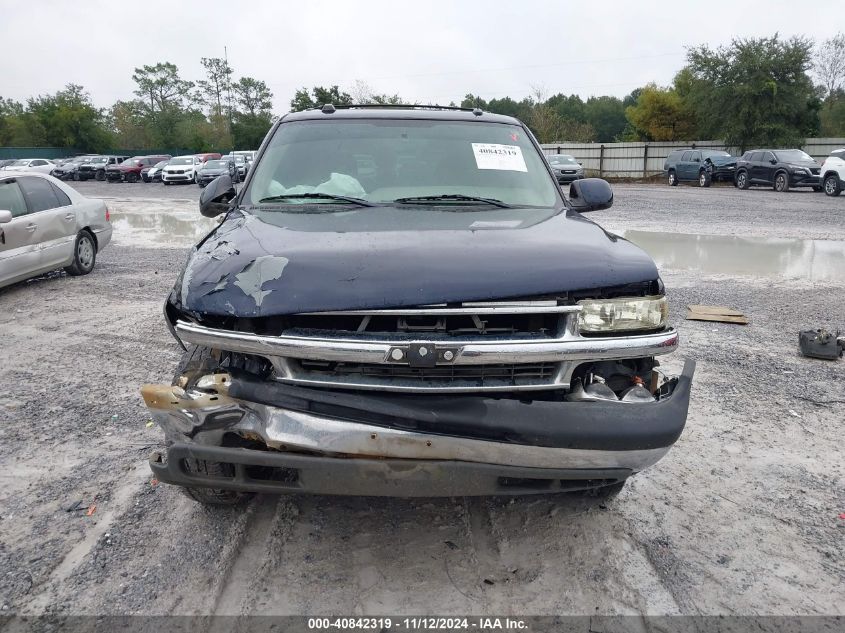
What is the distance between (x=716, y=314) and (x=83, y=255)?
790 centimetres

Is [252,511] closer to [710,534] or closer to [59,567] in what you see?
[59,567]

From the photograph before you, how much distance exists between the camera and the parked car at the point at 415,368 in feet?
7.75

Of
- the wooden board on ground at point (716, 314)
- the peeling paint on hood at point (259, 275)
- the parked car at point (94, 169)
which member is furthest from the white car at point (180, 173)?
the peeling paint on hood at point (259, 275)

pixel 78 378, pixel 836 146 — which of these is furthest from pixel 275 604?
pixel 836 146

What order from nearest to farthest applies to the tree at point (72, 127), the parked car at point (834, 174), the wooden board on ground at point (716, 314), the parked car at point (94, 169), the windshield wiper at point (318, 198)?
1. the windshield wiper at point (318, 198)
2. the wooden board on ground at point (716, 314)
3. the parked car at point (834, 174)
4. the parked car at point (94, 169)
5. the tree at point (72, 127)

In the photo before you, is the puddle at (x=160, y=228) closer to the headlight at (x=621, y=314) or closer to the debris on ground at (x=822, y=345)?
the debris on ground at (x=822, y=345)

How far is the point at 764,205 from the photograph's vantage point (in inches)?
729

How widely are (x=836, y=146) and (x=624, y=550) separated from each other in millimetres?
35840

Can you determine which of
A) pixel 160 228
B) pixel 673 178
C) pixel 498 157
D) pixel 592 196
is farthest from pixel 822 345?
pixel 673 178

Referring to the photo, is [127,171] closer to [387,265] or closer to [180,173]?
[180,173]

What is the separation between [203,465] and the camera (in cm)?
254

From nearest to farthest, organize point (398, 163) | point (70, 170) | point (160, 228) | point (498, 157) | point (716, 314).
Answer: point (398, 163)
point (498, 157)
point (716, 314)
point (160, 228)
point (70, 170)

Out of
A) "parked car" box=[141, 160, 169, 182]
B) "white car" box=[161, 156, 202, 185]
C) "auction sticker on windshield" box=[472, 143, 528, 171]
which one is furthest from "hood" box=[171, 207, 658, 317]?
"parked car" box=[141, 160, 169, 182]

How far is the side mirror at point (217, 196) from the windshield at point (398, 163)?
29cm
